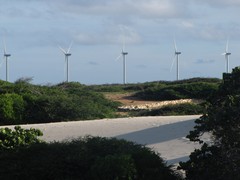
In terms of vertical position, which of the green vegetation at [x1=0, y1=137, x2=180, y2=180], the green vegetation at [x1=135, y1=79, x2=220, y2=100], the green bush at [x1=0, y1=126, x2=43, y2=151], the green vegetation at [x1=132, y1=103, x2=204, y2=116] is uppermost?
the green vegetation at [x1=135, y1=79, x2=220, y2=100]

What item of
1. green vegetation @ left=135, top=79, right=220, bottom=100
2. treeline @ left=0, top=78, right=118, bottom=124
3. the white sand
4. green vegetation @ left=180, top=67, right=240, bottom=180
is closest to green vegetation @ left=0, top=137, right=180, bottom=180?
green vegetation @ left=180, top=67, right=240, bottom=180

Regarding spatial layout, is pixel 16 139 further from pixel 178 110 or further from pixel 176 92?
pixel 176 92

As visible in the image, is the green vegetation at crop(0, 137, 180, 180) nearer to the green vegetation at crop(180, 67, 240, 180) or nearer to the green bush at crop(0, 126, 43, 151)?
the green vegetation at crop(180, 67, 240, 180)

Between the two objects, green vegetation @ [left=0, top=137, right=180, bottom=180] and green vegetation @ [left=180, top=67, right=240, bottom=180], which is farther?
green vegetation @ [left=180, top=67, right=240, bottom=180]

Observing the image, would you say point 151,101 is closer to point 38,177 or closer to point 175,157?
point 175,157

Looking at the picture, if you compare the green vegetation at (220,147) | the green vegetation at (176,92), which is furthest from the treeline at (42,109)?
the green vegetation at (176,92)

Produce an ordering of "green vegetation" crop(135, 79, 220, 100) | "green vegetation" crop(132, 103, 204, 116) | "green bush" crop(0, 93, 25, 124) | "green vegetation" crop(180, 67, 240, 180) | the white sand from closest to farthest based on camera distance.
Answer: "green vegetation" crop(180, 67, 240, 180)
the white sand
"green bush" crop(0, 93, 25, 124)
"green vegetation" crop(132, 103, 204, 116)
"green vegetation" crop(135, 79, 220, 100)
